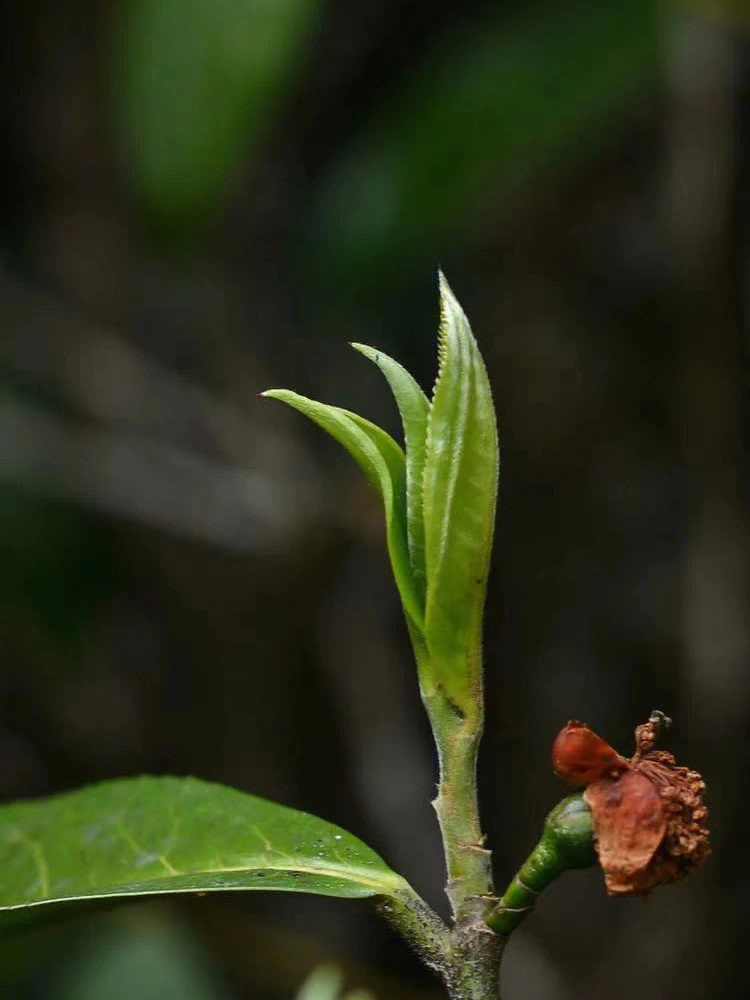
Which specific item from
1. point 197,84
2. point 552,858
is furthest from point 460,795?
point 197,84

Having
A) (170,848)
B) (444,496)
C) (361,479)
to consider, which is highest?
(361,479)

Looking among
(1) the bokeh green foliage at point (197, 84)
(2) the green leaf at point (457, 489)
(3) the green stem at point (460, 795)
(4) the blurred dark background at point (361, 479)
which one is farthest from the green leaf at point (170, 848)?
(4) the blurred dark background at point (361, 479)

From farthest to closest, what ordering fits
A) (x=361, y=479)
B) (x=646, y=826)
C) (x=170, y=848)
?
(x=361, y=479), (x=170, y=848), (x=646, y=826)

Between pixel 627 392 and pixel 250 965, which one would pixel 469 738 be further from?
pixel 627 392

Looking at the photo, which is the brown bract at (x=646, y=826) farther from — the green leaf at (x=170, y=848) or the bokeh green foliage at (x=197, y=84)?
the bokeh green foliage at (x=197, y=84)

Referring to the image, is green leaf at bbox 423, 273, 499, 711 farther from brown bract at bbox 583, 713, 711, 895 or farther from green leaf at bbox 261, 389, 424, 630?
brown bract at bbox 583, 713, 711, 895

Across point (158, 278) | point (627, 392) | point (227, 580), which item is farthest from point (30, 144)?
point (627, 392)

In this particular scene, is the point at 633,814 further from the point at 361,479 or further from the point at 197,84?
the point at 361,479

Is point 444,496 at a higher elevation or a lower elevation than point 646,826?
higher
